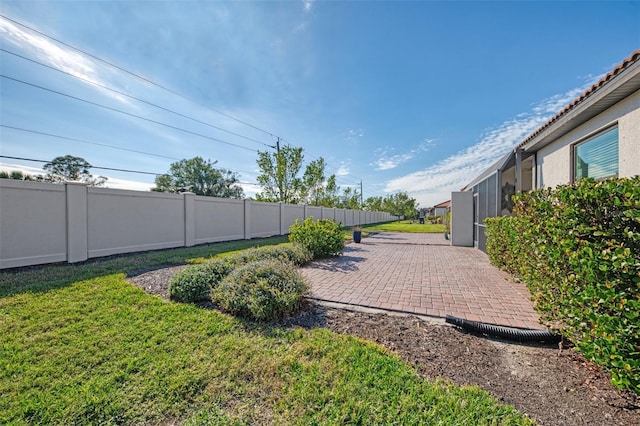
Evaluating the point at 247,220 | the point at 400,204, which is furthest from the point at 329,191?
the point at 400,204

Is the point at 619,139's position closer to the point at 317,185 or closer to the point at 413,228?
the point at 413,228

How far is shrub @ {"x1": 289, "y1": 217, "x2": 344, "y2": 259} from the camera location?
8477 mm

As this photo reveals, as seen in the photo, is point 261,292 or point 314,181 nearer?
point 261,292

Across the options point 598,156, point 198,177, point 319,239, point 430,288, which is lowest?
point 430,288

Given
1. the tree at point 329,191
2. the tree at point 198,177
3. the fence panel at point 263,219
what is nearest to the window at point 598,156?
the fence panel at point 263,219

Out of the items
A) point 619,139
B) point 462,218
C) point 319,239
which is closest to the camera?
point 619,139

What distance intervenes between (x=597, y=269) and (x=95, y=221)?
1075 cm

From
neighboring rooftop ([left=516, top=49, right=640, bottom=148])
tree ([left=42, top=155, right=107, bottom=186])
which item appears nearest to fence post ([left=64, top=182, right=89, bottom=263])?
neighboring rooftop ([left=516, top=49, right=640, bottom=148])

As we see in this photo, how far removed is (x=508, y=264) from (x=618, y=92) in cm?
388

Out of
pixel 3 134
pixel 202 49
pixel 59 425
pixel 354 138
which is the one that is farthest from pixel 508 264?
pixel 3 134

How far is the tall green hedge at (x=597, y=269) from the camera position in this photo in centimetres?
175

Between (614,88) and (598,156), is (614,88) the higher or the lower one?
the higher one

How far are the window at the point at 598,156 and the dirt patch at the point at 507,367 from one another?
155 inches

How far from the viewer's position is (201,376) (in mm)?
2281
